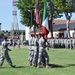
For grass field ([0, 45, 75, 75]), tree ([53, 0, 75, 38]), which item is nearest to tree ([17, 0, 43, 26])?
tree ([53, 0, 75, 38])

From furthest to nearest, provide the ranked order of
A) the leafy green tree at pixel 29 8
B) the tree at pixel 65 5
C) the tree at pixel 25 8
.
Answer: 1. the tree at pixel 25 8
2. the leafy green tree at pixel 29 8
3. the tree at pixel 65 5

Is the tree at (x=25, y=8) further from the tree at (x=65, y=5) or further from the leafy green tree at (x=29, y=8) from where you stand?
the tree at (x=65, y=5)

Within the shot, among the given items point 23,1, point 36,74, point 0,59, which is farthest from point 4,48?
point 23,1

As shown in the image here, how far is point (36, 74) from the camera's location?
55.1 feet

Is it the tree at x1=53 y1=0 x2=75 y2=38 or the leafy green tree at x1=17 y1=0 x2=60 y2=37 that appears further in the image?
the leafy green tree at x1=17 y1=0 x2=60 y2=37

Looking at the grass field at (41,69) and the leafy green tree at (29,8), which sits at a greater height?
the leafy green tree at (29,8)

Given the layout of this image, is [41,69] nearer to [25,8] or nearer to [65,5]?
[65,5]

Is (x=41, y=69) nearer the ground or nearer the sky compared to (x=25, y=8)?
nearer the ground

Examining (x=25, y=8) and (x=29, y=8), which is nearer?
(x=29, y=8)

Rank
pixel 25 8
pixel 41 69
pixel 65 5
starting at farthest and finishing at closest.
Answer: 1. pixel 25 8
2. pixel 65 5
3. pixel 41 69

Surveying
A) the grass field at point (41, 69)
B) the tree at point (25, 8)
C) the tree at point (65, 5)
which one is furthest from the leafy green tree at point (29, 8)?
the grass field at point (41, 69)

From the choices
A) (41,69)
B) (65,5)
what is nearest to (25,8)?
(65,5)

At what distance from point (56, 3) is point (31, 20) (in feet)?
46.6

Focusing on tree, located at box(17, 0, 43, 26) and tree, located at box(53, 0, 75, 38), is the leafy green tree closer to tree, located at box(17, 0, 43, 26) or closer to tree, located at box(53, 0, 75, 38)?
tree, located at box(17, 0, 43, 26)
